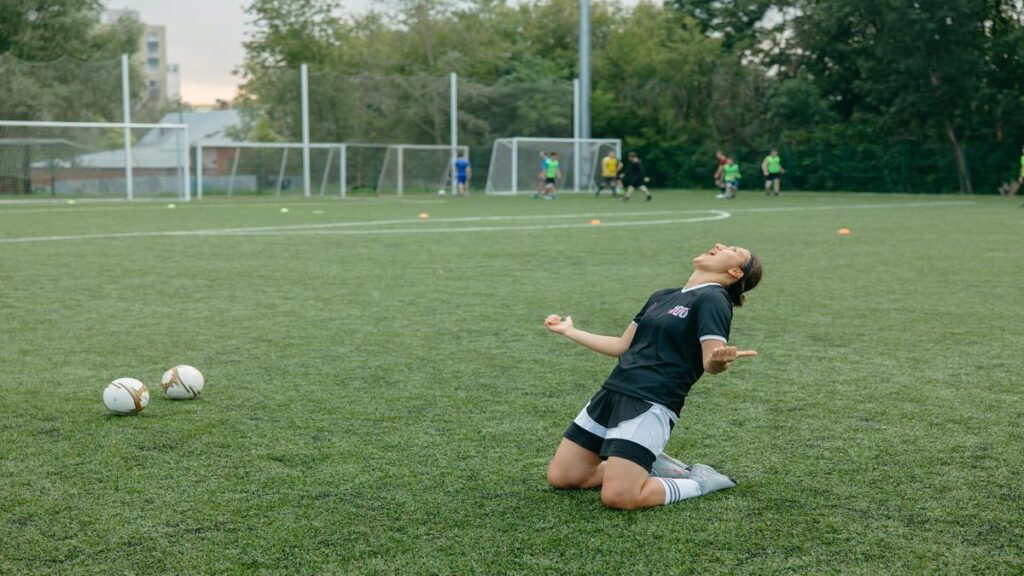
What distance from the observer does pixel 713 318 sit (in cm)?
393

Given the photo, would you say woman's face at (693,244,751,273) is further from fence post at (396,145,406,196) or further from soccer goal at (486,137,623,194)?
soccer goal at (486,137,623,194)

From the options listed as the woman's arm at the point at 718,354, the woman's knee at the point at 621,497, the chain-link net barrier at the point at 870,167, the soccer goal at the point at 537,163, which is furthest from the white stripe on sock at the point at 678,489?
the chain-link net barrier at the point at 870,167

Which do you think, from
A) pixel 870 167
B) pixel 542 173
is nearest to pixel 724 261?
pixel 542 173

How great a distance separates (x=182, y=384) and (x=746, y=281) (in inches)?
120

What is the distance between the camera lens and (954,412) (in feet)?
17.6

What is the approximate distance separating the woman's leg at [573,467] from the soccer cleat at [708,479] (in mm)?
376

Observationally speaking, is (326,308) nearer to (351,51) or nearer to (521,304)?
(521,304)

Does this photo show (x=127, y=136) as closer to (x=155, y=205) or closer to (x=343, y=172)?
(x=155, y=205)

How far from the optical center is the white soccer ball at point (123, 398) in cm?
523

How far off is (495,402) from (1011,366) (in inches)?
132

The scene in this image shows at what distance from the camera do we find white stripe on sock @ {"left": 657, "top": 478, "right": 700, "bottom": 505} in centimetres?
398

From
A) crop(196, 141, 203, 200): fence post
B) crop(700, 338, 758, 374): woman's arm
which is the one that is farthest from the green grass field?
crop(196, 141, 203, 200): fence post

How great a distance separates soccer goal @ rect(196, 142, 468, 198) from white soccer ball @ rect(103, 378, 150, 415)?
3185cm

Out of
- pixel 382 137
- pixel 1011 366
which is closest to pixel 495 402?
pixel 1011 366
